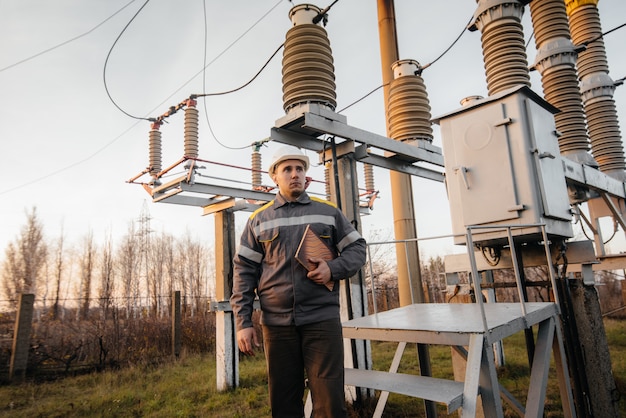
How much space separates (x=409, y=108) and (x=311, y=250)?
3.76m

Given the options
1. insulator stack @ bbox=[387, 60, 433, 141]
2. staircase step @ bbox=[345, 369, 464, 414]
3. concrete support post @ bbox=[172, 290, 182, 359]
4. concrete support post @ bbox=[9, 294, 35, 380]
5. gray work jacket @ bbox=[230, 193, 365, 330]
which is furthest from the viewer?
concrete support post @ bbox=[172, 290, 182, 359]

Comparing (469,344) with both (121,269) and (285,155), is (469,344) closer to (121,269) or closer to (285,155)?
(285,155)

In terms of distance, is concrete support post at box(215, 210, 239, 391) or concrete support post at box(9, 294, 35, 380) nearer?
concrete support post at box(215, 210, 239, 391)

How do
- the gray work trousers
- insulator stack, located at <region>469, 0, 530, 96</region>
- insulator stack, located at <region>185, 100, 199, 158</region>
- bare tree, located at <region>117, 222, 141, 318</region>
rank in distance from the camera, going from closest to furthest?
1. the gray work trousers
2. insulator stack, located at <region>469, 0, 530, 96</region>
3. insulator stack, located at <region>185, 100, 199, 158</region>
4. bare tree, located at <region>117, 222, 141, 318</region>

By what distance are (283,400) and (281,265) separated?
831mm

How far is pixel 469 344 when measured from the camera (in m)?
2.25

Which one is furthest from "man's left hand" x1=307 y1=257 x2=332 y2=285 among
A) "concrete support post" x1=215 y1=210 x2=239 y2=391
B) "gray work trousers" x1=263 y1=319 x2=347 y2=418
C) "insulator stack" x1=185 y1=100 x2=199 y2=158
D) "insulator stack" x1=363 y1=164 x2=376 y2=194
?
"insulator stack" x1=363 y1=164 x2=376 y2=194

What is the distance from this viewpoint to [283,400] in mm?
2389

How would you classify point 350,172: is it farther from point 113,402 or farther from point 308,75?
point 113,402

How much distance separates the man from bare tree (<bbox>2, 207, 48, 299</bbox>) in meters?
34.6

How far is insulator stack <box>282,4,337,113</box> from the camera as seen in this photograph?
4.11 metres

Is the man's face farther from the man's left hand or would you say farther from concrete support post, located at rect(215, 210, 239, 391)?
concrete support post, located at rect(215, 210, 239, 391)

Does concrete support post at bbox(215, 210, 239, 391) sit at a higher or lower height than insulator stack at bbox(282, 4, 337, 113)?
lower

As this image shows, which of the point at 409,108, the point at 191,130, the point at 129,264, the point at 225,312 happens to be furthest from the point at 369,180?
the point at 129,264
